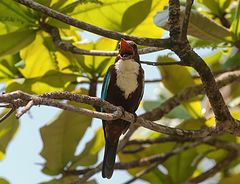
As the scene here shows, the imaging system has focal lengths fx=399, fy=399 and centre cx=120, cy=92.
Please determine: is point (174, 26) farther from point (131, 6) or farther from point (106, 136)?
point (106, 136)

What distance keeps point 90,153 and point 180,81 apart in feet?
3.43

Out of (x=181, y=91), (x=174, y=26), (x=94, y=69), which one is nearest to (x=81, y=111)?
(x=174, y=26)

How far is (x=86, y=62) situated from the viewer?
10.8 ft

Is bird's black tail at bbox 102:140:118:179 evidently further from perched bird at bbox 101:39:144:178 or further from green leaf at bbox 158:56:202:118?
green leaf at bbox 158:56:202:118

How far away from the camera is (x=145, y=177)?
378cm

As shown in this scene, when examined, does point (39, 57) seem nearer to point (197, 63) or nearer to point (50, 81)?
point (50, 81)

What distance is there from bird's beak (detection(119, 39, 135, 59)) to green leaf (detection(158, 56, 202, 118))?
19.2 inches

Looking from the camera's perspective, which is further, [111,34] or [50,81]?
[50,81]

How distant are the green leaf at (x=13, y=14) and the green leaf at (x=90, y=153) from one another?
1.12m

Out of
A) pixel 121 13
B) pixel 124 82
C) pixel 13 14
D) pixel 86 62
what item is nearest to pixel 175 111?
pixel 124 82

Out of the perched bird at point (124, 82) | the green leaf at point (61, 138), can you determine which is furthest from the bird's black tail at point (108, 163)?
the green leaf at point (61, 138)

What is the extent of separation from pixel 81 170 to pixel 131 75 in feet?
3.09

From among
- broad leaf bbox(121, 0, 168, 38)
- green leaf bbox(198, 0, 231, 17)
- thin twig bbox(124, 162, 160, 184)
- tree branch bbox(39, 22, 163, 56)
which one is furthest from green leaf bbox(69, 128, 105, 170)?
green leaf bbox(198, 0, 231, 17)

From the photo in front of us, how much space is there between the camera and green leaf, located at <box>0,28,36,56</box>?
3084 millimetres
